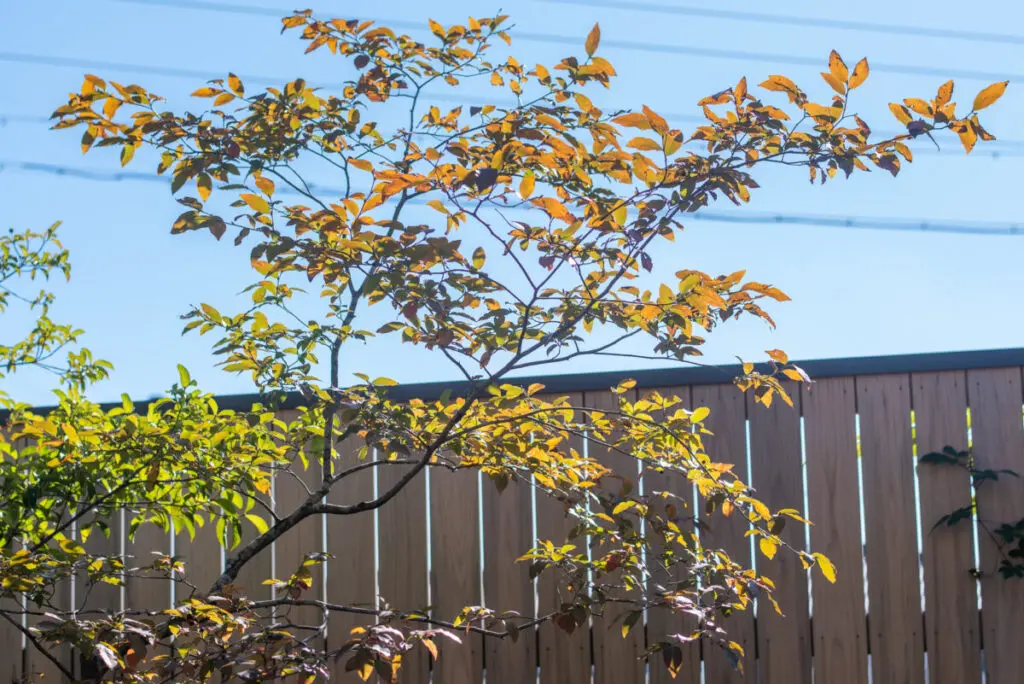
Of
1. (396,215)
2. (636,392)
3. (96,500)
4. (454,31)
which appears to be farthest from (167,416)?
(636,392)

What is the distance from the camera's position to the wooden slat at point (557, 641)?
3.18 metres

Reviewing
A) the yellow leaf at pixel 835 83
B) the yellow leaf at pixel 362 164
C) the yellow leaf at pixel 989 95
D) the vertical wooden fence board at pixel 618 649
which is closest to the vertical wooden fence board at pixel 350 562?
the vertical wooden fence board at pixel 618 649

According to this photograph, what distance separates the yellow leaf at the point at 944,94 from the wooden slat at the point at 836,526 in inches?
63.0

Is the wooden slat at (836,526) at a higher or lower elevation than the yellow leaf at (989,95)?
lower

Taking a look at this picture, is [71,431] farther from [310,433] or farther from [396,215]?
[396,215]

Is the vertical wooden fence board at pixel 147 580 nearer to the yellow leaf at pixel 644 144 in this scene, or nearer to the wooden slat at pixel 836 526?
the wooden slat at pixel 836 526

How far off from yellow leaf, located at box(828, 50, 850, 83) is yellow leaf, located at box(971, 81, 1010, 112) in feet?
0.66

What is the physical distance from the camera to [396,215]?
7.34 feet

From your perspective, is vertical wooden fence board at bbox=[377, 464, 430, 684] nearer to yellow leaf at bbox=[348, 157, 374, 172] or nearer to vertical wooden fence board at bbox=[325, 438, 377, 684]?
vertical wooden fence board at bbox=[325, 438, 377, 684]

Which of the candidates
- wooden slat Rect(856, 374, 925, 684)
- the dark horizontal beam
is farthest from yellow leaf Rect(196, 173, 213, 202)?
wooden slat Rect(856, 374, 925, 684)

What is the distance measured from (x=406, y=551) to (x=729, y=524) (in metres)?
1.01

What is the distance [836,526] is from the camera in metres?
3.18

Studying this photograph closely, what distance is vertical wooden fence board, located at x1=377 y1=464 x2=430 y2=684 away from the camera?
10.7 ft

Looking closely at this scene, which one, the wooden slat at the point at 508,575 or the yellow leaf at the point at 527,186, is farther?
the wooden slat at the point at 508,575
